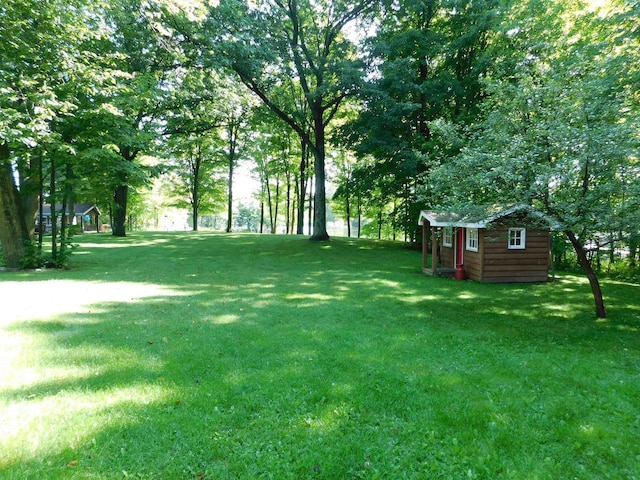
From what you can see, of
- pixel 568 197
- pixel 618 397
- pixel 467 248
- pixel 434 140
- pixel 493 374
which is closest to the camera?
pixel 618 397

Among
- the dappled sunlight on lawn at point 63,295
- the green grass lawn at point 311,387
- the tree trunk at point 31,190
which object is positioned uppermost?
the tree trunk at point 31,190

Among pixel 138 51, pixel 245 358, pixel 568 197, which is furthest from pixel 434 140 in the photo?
pixel 245 358

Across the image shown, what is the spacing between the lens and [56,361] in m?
4.94

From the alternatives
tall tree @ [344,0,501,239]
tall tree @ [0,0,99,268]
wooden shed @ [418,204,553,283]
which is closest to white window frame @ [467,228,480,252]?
wooden shed @ [418,204,553,283]

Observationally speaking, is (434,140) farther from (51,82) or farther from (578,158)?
(51,82)

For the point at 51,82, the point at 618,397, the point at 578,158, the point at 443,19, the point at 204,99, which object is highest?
the point at 443,19

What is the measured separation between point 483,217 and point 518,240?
4.79 meters

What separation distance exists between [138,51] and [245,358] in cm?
1649

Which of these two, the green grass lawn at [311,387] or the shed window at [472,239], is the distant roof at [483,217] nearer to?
the shed window at [472,239]

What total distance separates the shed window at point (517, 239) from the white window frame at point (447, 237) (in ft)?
8.12

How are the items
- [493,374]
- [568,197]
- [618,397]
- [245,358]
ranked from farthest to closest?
[568,197]
[245,358]
[493,374]
[618,397]

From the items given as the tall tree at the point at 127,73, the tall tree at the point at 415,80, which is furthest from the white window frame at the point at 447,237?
the tall tree at the point at 127,73

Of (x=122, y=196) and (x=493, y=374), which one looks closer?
(x=493, y=374)

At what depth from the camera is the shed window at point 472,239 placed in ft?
43.5
